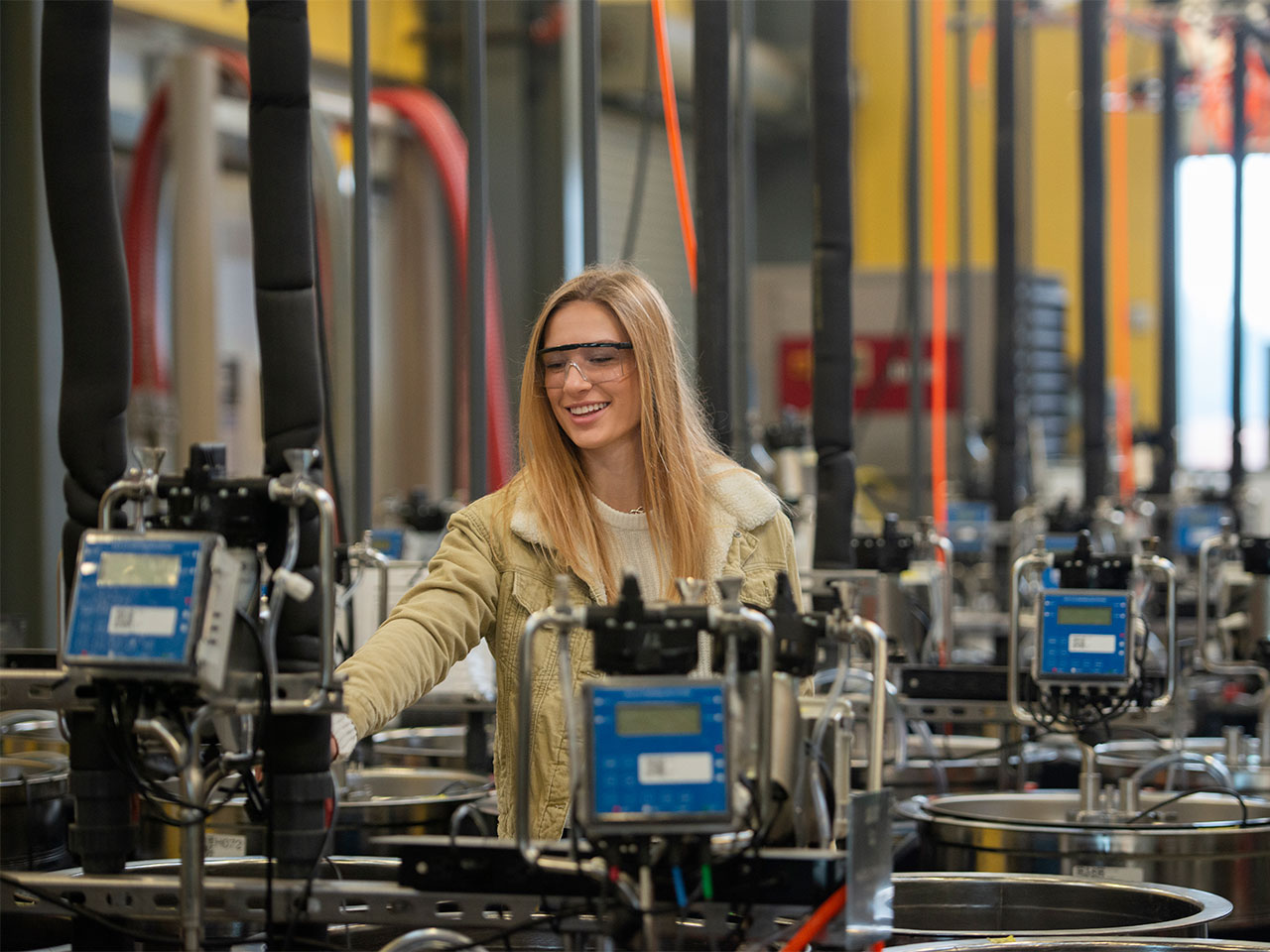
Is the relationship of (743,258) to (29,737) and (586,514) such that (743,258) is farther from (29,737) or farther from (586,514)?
(586,514)

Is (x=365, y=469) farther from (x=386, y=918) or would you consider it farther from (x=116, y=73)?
(x=116, y=73)

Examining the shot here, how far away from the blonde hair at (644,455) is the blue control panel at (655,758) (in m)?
0.63

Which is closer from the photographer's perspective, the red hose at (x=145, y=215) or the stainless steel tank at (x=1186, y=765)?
the stainless steel tank at (x=1186, y=765)

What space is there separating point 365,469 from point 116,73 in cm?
539

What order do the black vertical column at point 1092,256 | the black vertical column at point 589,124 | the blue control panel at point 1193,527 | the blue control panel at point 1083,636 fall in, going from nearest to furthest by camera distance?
the blue control panel at point 1083,636 < the black vertical column at point 589,124 < the blue control panel at point 1193,527 < the black vertical column at point 1092,256

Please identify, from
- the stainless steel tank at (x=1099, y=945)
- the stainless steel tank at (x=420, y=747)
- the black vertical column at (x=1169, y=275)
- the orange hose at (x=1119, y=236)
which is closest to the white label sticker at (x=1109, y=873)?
the stainless steel tank at (x=1099, y=945)

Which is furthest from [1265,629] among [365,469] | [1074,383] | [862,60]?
[862,60]

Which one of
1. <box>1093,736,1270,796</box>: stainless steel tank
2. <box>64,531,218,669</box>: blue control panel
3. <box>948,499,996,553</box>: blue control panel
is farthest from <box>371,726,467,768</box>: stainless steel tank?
<box>948,499,996,553</box>: blue control panel

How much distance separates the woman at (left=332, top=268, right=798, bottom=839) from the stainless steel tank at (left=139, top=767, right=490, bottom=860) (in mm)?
943

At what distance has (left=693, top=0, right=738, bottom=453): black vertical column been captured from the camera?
4234mm

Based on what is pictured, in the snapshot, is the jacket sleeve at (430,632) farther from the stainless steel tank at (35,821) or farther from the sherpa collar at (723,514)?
the stainless steel tank at (35,821)

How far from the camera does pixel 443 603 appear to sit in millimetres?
2285

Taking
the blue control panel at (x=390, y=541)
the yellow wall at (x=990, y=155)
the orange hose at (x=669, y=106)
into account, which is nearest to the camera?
the orange hose at (x=669, y=106)

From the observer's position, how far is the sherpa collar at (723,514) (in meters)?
2.38
